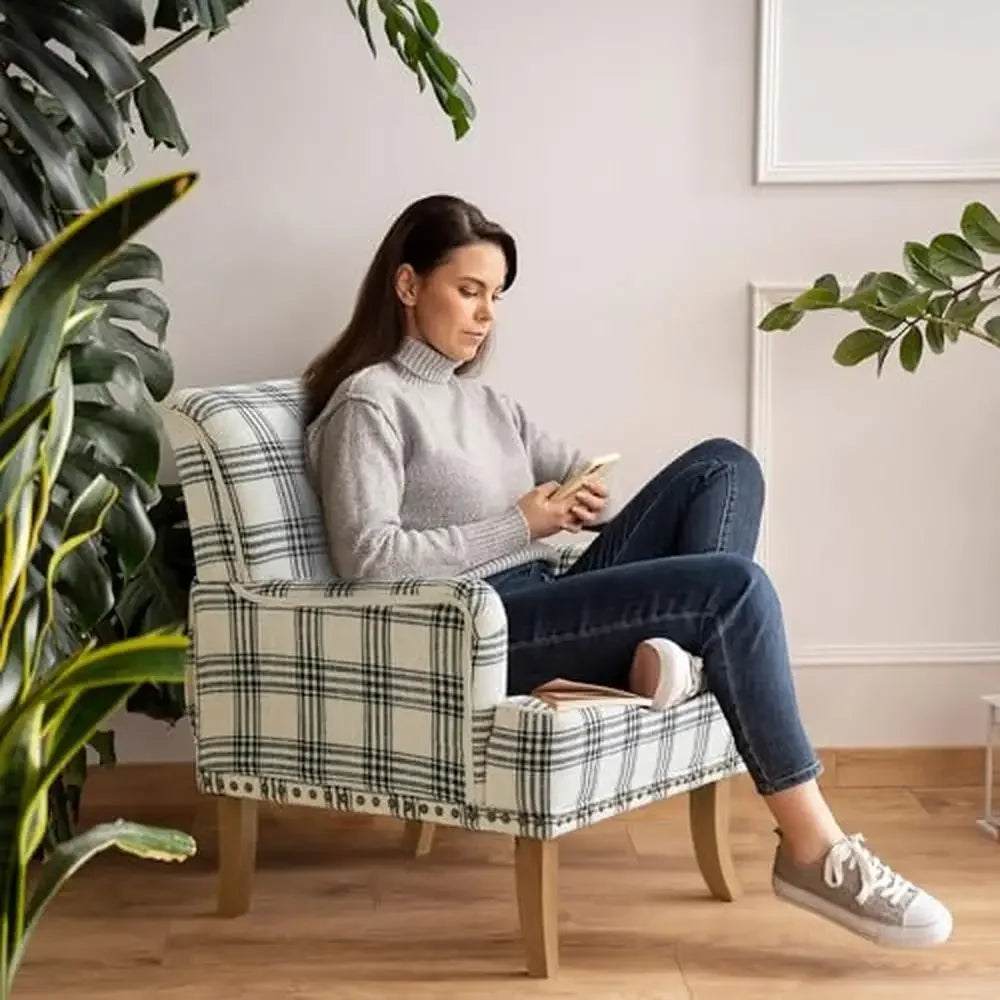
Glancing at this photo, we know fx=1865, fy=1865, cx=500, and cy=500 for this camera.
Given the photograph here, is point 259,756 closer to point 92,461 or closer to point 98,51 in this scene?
point 92,461

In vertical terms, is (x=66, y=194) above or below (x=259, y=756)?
above

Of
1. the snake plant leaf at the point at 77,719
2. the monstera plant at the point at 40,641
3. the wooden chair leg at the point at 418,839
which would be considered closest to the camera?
the monstera plant at the point at 40,641

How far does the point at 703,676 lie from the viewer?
2.60 m

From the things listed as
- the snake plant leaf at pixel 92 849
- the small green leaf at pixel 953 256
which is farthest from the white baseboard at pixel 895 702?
the snake plant leaf at pixel 92 849

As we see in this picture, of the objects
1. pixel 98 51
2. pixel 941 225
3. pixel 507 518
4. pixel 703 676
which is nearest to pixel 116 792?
pixel 507 518

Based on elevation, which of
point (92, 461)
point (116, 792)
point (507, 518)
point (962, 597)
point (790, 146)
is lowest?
point (116, 792)

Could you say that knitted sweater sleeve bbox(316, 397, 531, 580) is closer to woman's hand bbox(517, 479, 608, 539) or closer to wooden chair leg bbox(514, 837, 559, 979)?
woman's hand bbox(517, 479, 608, 539)

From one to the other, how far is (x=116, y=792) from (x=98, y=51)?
1.58m

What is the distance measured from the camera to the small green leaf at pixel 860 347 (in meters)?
2.94

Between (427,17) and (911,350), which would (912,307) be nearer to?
(911,350)

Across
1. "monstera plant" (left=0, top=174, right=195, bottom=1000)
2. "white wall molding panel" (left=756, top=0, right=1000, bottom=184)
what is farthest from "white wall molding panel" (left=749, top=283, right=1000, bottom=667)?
"monstera plant" (left=0, top=174, right=195, bottom=1000)

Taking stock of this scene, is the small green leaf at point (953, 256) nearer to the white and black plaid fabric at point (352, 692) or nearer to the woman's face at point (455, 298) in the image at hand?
the woman's face at point (455, 298)

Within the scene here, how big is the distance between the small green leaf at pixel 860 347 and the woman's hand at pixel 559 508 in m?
0.43

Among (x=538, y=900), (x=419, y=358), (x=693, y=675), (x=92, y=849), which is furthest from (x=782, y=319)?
(x=92, y=849)
